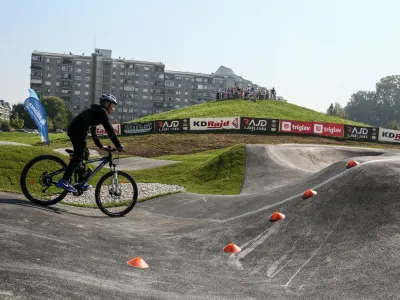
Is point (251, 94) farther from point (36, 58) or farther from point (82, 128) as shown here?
point (36, 58)

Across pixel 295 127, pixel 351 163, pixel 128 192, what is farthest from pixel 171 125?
pixel 128 192

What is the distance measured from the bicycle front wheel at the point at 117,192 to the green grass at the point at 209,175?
8908 mm

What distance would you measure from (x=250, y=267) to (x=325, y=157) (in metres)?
22.8

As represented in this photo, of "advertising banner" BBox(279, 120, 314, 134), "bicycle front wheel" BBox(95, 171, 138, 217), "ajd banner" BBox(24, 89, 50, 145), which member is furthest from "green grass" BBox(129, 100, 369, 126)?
"bicycle front wheel" BBox(95, 171, 138, 217)

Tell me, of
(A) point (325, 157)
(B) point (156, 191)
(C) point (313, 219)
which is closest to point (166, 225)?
(C) point (313, 219)

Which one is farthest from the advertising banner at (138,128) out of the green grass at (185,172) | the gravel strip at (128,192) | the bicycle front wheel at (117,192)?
the bicycle front wheel at (117,192)

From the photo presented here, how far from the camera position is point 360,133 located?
58.1 metres

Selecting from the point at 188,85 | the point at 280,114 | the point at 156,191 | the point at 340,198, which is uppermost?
the point at 188,85

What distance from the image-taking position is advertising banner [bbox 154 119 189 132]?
57250mm

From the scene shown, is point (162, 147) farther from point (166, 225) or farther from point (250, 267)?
point (250, 267)

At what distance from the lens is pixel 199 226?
11.2m

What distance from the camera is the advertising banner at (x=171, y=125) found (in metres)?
57.2

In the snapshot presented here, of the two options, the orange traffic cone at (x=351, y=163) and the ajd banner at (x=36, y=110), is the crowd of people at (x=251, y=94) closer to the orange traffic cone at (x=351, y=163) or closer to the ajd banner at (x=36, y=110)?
the ajd banner at (x=36, y=110)

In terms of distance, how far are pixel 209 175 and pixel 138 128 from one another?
3569cm
